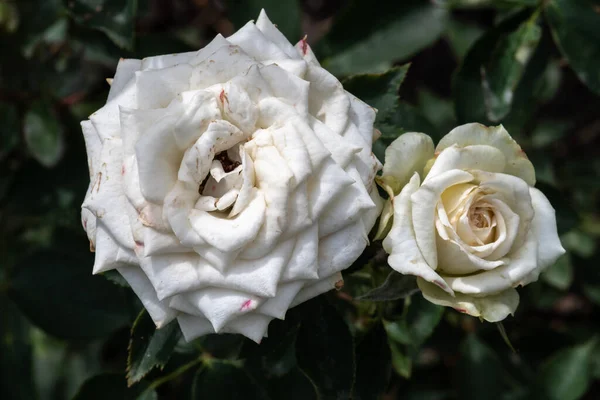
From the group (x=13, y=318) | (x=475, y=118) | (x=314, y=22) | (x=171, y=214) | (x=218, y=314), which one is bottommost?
(x=13, y=318)

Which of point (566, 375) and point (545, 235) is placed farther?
point (566, 375)

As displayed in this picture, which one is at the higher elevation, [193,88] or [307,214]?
[193,88]

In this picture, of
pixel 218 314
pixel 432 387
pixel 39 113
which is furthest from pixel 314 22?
pixel 218 314

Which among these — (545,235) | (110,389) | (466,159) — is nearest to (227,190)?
(466,159)

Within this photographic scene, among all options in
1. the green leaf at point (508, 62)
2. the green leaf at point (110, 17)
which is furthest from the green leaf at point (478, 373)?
the green leaf at point (110, 17)

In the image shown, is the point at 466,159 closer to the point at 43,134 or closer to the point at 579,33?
the point at 579,33

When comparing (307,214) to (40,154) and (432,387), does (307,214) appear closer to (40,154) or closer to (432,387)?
(40,154)

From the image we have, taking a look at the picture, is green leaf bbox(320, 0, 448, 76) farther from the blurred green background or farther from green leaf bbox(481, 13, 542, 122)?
green leaf bbox(481, 13, 542, 122)
